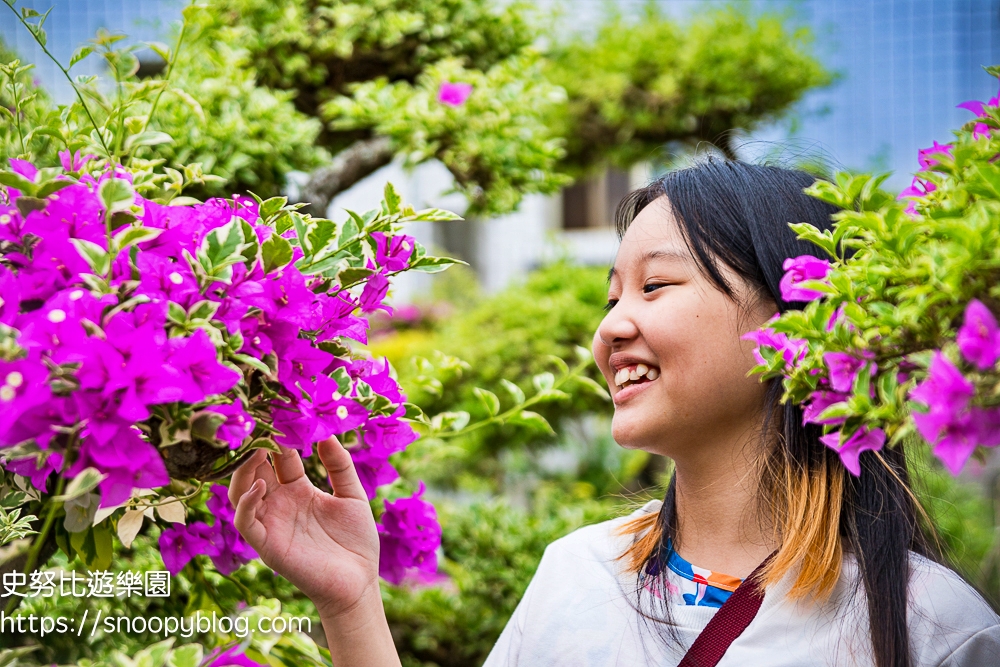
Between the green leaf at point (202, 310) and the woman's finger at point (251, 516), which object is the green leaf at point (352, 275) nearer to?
the green leaf at point (202, 310)

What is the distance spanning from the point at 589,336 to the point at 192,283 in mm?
2141

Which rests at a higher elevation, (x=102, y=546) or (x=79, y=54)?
(x=79, y=54)

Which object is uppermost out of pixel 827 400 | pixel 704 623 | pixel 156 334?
pixel 156 334

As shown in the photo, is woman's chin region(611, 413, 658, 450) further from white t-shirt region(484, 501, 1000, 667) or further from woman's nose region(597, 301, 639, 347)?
white t-shirt region(484, 501, 1000, 667)

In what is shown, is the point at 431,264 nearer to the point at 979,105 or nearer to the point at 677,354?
the point at 677,354

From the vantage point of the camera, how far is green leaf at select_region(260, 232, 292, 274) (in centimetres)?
64

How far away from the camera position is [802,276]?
2.44 ft

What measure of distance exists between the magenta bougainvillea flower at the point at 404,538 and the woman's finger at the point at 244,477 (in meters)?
0.25

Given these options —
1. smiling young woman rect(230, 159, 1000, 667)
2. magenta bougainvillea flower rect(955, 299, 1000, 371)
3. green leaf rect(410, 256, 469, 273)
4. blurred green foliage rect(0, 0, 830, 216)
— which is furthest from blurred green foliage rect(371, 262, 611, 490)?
magenta bougainvillea flower rect(955, 299, 1000, 371)

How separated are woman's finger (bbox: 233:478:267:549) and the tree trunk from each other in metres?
0.87

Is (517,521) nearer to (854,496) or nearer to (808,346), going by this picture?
(854,496)

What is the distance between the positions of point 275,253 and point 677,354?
0.53 metres

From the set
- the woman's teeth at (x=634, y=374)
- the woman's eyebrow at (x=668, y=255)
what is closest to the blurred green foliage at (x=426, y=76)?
the woman's eyebrow at (x=668, y=255)

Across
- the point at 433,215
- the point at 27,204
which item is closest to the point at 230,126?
the point at 433,215
